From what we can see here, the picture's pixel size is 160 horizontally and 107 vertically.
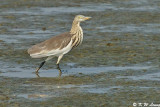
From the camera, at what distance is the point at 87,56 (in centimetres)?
1357

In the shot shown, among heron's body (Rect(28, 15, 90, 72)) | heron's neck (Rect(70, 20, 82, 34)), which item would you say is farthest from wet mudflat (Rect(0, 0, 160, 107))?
heron's neck (Rect(70, 20, 82, 34))

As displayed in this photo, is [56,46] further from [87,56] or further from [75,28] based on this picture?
[87,56]

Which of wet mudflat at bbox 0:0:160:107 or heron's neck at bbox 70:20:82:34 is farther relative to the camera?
heron's neck at bbox 70:20:82:34

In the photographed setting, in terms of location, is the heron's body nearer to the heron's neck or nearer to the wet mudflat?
the heron's neck

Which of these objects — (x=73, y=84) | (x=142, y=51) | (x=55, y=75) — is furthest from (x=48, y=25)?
(x=73, y=84)

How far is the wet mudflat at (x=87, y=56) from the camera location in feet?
31.3

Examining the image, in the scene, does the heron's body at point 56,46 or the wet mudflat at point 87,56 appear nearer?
the wet mudflat at point 87,56

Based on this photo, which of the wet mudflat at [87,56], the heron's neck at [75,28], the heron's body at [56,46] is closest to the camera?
the wet mudflat at [87,56]

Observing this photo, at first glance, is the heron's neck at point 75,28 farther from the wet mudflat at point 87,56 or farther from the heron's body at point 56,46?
the wet mudflat at point 87,56

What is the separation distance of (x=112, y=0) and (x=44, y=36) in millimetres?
7578

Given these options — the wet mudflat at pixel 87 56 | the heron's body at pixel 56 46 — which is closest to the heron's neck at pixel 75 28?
the heron's body at pixel 56 46

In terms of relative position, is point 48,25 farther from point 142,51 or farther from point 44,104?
point 44,104

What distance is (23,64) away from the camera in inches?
500

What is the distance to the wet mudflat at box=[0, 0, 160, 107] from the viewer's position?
9.53 metres
